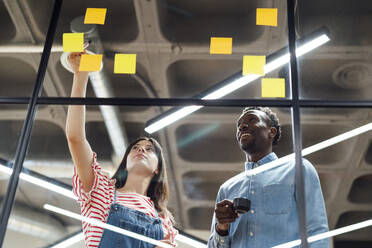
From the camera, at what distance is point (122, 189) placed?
1.99 m

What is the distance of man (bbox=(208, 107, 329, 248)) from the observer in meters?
1.71

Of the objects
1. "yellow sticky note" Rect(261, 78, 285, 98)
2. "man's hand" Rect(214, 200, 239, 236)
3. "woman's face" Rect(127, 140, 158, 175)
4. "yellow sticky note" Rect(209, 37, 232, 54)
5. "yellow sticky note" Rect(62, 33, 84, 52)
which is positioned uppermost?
"yellow sticky note" Rect(209, 37, 232, 54)

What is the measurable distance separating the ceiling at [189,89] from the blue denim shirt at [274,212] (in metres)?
0.11

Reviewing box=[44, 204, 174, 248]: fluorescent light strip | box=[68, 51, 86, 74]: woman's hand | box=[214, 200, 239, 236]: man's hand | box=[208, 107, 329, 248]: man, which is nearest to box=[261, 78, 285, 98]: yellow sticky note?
box=[208, 107, 329, 248]: man

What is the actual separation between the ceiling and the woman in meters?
0.05

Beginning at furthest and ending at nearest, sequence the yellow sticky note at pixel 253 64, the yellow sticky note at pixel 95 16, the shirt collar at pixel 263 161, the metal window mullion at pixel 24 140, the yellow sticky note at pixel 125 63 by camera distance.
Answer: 1. the yellow sticky note at pixel 95 16
2. the yellow sticky note at pixel 125 63
3. the yellow sticky note at pixel 253 64
4. the shirt collar at pixel 263 161
5. the metal window mullion at pixel 24 140

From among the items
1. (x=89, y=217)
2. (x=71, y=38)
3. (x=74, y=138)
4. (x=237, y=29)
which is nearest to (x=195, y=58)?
(x=237, y=29)

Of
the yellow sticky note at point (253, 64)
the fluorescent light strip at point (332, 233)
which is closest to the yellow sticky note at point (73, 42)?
the yellow sticky note at point (253, 64)

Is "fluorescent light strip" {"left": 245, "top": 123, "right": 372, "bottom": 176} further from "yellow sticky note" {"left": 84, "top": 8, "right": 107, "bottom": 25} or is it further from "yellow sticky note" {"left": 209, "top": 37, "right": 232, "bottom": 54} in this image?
"yellow sticky note" {"left": 84, "top": 8, "right": 107, "bottom": 25}

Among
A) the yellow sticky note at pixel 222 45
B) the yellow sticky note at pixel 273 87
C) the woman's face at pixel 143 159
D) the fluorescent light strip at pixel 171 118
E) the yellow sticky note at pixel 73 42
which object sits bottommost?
the woman's face at pixel 143 159

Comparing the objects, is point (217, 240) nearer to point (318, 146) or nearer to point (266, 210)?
point (266, 210)

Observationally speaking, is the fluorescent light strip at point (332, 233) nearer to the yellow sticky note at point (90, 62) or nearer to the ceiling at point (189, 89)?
the ceiling at point (189, 89)

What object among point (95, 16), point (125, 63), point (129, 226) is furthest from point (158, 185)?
point (95, 16)

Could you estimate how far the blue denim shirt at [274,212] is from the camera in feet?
5.59
